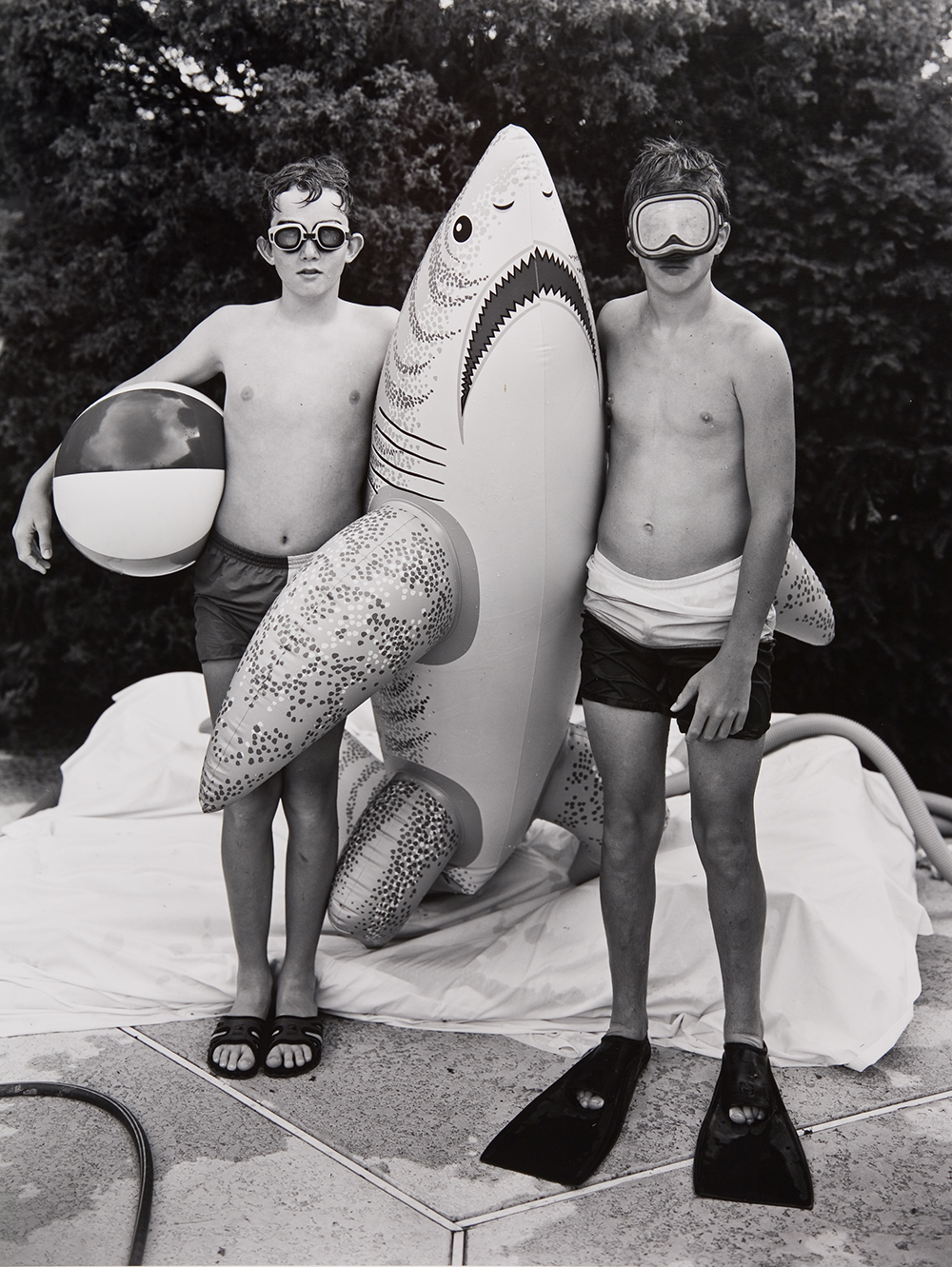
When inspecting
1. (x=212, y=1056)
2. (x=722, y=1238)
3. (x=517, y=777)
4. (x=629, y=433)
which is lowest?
(x=212, y=1056)

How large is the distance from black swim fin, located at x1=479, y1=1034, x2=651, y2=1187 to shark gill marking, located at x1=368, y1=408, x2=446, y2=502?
44.6 inches

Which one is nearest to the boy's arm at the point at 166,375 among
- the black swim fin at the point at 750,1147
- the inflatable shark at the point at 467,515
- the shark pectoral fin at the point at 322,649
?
the inflatable shark at the point at 467,515

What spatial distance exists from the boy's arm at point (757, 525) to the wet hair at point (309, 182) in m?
0.93

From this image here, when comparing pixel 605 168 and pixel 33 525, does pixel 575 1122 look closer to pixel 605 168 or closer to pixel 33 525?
pixel 33 525

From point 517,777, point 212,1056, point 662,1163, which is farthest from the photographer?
point 517,777

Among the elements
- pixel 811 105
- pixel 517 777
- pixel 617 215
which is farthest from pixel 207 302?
pixel 517 777

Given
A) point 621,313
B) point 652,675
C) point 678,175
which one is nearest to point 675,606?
point 652,675

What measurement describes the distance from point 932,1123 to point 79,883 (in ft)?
6.83

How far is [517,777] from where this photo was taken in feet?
8.40

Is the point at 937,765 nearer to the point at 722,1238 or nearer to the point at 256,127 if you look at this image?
the point at 722,1238

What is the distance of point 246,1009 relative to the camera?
2451 millimetres

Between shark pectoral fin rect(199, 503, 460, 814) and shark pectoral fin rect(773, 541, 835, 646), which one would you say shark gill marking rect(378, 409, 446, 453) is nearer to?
shark pectoral fin rect(199, 503, 460, 814)

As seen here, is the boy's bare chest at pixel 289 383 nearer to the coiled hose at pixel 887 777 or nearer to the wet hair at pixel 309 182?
the wet hair at pixel 309 182

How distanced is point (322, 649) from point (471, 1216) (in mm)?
992
